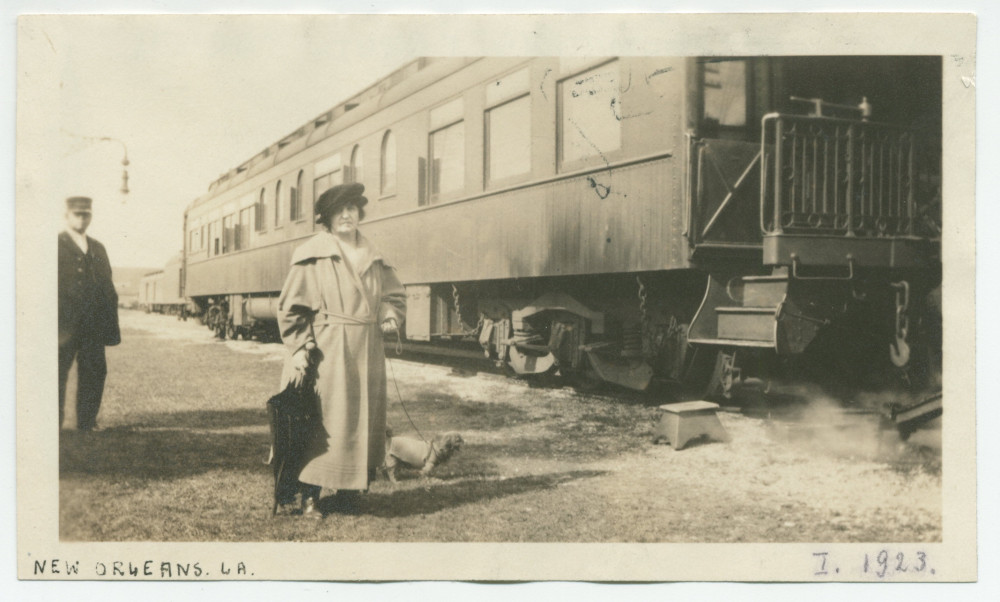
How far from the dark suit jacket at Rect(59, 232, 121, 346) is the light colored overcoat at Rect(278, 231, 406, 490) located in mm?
1227

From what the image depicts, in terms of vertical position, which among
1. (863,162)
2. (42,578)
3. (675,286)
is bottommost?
(42,578)

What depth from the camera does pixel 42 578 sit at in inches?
142

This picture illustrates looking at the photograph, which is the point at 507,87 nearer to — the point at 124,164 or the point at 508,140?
the point at 508,140

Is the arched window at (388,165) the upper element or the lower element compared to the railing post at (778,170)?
upper

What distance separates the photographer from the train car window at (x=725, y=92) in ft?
11.6

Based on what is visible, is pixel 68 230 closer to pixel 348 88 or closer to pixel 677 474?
pixel 348 88

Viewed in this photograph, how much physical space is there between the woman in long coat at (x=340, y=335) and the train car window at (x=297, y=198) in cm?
216

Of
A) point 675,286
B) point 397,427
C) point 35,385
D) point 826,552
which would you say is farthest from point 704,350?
point 35,385

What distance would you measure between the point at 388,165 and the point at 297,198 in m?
0.83

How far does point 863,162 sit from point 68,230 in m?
3.96

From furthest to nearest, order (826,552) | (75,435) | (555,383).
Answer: (555,383) < (75,435) < (826,552)

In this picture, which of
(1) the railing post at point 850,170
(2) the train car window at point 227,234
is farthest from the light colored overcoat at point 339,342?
(2) the train car window at point 227,234

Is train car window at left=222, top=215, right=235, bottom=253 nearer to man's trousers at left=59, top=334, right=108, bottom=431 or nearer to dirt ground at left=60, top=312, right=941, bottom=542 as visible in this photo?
dirt ground at left=60, top=312, right=941, bottom=542

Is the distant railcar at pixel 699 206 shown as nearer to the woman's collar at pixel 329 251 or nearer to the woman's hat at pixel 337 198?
the woman's hat at pixel 337 198
